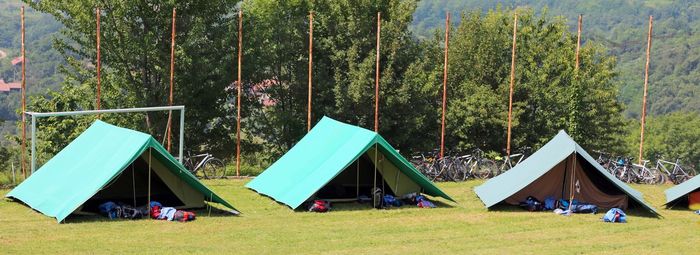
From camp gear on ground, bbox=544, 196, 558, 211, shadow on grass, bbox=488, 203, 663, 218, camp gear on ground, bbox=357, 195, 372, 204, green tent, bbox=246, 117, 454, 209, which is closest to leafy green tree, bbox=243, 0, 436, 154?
green tent, bbox=246, 117, 454, 209

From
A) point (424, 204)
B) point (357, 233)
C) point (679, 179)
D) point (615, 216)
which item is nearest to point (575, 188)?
point (615, 216)

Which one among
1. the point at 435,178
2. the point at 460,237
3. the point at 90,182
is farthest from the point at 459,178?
the point at 90,182

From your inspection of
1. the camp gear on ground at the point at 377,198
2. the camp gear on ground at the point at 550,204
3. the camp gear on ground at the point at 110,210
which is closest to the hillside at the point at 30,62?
the camp gear on ground at the point at 110,210

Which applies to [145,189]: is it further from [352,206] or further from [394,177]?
[394,177]

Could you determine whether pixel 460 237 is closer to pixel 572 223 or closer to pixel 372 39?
pixel 572 223

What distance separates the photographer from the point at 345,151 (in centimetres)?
1755

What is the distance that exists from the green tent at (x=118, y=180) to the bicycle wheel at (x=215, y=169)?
4731 mm

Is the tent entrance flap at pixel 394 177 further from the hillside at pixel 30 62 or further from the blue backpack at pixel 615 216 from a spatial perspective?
the hillside at pixel 30 62

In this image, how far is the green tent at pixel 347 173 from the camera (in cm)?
1716

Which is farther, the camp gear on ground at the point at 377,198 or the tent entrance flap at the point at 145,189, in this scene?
the camp gear on ground at the point at 377,198

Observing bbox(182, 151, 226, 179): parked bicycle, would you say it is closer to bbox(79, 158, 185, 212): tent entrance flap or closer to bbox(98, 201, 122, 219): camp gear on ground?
bbox(79, 158, 185, 212): tent entrance flap

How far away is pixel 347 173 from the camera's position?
17.8 metres

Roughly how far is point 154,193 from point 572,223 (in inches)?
286

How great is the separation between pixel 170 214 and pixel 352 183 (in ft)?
13.2
